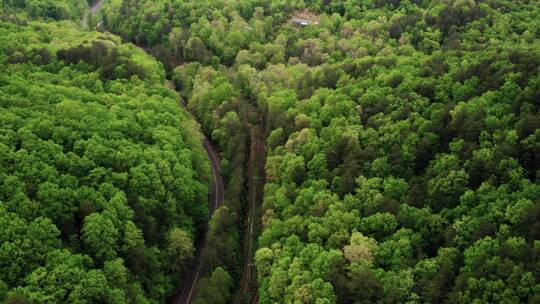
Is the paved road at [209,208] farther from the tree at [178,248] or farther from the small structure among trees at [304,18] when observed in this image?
the small structure among trees at [304,18]

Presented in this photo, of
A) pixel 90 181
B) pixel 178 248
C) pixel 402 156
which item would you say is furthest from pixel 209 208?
pixel 402 156

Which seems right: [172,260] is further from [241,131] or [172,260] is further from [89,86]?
[89,86]

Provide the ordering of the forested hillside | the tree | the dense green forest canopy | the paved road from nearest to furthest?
1. the dense green forest canopy
2. the forested hillside
3. the tree
4. the paved road

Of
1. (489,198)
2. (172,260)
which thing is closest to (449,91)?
(489,198)

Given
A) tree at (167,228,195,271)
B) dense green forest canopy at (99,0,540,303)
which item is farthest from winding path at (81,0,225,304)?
dense green forest canopy at (99,0,540,303)

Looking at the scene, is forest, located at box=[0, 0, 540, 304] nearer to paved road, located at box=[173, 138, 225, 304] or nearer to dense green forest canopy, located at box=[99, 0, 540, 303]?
dense green forest canopy, located at box=[99, 0, 540, 303]
